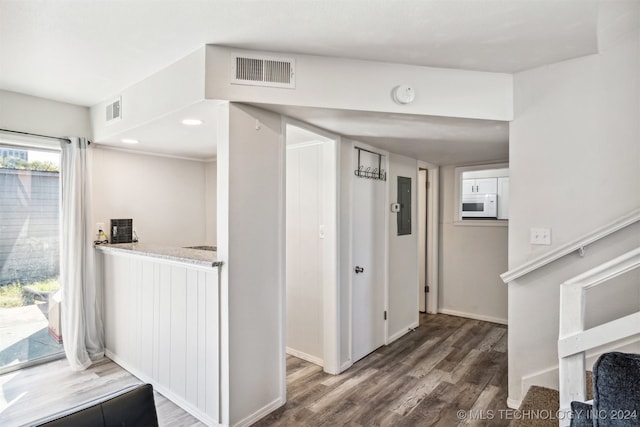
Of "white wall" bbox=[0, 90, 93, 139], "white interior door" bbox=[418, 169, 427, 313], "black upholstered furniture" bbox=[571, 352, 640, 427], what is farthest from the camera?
"white interior door" bbox=[418, 169, 427, 313]

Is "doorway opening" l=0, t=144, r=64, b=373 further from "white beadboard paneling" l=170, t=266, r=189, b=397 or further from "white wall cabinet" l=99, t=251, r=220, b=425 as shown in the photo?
"white beadboard paneling" l=170, t=266, r=189, b=397

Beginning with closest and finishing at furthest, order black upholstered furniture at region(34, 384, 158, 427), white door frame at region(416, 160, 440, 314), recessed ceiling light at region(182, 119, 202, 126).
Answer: black upholstered furniture at region(34, 384, 158, 427)
recessed ceiling light at region(182, 119, 202, 126)
white door frame at region(416, 160, 440, 314)

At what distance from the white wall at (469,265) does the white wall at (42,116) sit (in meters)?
4.18

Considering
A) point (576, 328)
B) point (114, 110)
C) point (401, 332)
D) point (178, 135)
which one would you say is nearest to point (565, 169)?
point (576, 328)

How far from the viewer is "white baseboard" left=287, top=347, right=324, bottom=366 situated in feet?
10.2

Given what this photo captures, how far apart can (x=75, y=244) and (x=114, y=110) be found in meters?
1.21

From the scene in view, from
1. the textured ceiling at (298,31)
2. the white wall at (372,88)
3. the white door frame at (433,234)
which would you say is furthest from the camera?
the white door frame at (433,234)

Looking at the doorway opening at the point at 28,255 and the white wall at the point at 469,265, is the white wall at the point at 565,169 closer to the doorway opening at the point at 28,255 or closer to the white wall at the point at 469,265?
the white wall at the point at 469,265

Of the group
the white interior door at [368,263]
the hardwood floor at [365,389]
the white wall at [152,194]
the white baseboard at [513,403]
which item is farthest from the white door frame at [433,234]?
the white wall at [152,194]

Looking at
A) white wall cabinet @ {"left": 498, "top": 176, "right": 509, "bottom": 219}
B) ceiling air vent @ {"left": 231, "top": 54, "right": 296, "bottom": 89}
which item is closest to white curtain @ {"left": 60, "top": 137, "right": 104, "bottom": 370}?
ceiling air vent @ {"left": 231, "top": 54, "right": 296, "bottom": 89}

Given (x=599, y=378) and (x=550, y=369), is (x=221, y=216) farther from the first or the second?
(x=550, y=369)

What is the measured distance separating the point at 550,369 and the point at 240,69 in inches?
108

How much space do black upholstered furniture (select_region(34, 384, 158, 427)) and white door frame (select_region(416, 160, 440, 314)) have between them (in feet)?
13.6

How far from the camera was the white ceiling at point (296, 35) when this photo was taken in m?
1.63
